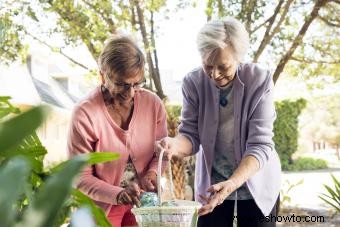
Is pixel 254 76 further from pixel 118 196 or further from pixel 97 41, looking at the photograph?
pixel 97 41

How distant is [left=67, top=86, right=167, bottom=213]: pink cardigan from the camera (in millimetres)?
1946

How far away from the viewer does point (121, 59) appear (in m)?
2.03

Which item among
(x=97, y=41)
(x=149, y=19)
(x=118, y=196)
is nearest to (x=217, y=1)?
(x=149, y=19)

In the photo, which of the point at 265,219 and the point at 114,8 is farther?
the point at 114,8

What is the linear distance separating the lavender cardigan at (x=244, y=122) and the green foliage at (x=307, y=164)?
479 inches

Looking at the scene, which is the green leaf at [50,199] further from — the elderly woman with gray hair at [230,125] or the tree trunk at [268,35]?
the tree trunk at [268,35]

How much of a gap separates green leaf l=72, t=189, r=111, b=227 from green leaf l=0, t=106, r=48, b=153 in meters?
0.30

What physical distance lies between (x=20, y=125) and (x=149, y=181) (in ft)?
6.12

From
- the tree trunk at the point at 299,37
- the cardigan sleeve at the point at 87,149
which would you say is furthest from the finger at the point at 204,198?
the tree trunk at the point at 299,37

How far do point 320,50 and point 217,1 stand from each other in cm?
153

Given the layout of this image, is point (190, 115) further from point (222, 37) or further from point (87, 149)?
point (87, 149)

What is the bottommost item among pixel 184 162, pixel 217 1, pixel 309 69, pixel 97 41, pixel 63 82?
pixel 63 82

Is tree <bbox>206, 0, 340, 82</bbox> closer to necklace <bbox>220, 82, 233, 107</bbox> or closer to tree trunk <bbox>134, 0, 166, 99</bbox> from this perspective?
tree trunk <bbox>134, 0, 166, 99</bbox>

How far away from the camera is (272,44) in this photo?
6711mm
